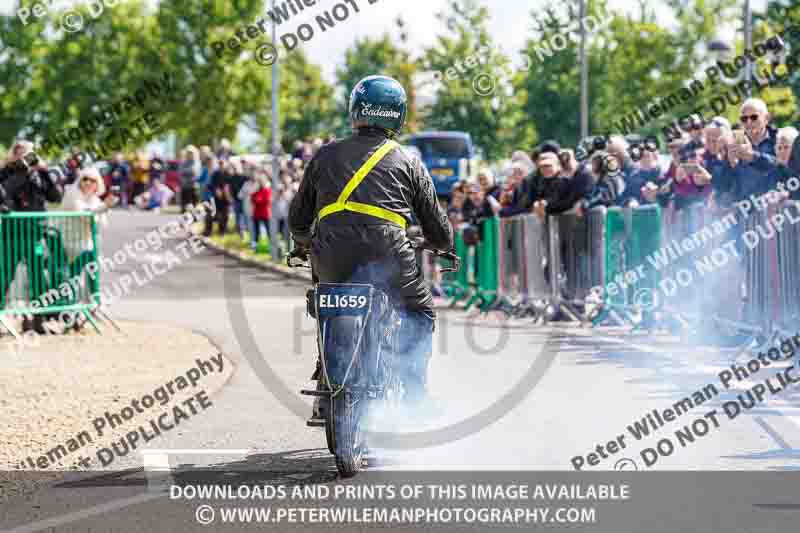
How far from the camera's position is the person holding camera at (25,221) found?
1527 centimetres

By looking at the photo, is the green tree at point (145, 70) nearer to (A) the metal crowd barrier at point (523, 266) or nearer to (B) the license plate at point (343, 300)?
(A) the metal crowd barrier at point (523, 266)

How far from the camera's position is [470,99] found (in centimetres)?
5478

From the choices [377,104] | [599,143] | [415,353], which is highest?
[599,143]

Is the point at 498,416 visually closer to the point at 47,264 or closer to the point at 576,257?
the point at 576,257

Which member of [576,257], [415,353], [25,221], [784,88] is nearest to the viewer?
[415,353]

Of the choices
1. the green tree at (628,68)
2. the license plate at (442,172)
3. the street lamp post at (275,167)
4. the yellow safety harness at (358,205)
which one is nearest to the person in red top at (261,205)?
the street lamp post at (275,167)

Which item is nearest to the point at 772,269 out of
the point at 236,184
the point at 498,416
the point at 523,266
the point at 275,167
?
the point at 498,416

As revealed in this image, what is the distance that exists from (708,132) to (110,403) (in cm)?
631

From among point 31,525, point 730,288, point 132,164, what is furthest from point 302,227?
point 132,164

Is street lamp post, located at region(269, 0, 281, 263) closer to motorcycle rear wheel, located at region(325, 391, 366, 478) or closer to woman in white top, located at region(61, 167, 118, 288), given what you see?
woman in white top, located at region(61, 167, 118, 288)

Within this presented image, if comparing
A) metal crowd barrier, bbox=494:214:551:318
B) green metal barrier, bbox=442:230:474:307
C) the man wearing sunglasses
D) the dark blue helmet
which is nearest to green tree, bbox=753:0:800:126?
green metal barrier, bbox=442:230:474:307

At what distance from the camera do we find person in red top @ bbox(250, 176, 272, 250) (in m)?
31.4

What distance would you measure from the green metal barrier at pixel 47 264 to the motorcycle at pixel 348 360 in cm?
880

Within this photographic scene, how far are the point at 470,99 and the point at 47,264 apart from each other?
131 ft
